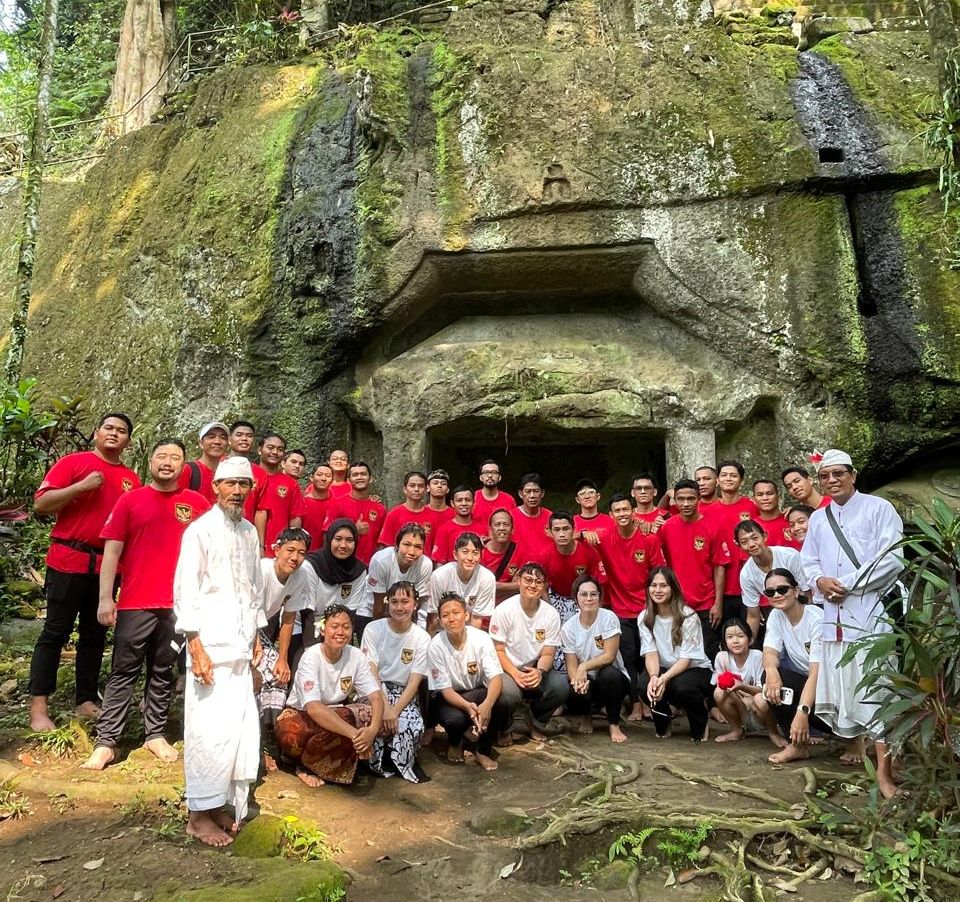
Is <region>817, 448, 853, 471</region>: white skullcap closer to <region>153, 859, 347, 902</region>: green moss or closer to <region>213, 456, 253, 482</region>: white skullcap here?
<region>213, 456, 253, 482</region>: white skullcap

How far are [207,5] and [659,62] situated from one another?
12496 millimetres

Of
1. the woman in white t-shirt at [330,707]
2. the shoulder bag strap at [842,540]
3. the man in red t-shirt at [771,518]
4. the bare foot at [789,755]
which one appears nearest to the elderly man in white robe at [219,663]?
the woman in white t-shirt at [330,707]

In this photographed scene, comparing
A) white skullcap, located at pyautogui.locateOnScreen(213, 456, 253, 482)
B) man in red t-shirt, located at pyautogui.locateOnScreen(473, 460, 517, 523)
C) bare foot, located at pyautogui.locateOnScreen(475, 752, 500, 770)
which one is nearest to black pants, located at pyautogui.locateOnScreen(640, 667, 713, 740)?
bare foot, located at pyautogui.locateOnScreen(475, 752, 500, 770)

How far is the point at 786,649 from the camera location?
526 centimetres

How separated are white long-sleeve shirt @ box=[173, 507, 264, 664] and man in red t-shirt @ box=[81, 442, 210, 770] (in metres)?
0.70

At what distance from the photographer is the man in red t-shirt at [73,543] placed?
4840 millimetres

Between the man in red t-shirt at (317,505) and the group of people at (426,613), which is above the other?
the man in red t-shirt at (317,505)

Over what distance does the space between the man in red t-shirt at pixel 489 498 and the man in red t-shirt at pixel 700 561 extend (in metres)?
1.43

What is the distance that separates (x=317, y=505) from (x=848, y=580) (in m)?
4.15

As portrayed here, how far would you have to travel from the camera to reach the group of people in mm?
4008

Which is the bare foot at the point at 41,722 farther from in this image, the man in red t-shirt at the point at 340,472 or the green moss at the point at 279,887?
the man in red t-shirt at the point at 340,472

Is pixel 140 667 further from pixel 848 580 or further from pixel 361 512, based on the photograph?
pixel 848 580

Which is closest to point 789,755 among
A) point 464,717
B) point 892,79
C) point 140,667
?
point 464,717

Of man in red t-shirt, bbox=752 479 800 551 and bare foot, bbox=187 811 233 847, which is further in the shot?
man in red t-shirt, bbox=752 479 800 551
